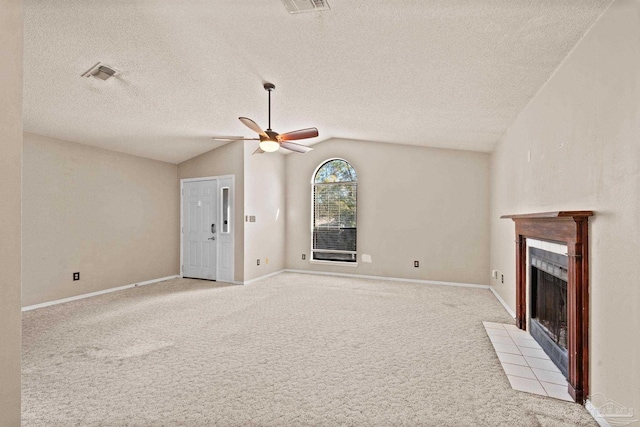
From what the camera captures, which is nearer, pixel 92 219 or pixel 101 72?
pixel 101 72

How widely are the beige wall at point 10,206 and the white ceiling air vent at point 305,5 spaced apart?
4.63 feet

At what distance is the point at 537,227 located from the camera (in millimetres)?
2814

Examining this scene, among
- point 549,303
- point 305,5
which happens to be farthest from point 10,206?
point 549,303

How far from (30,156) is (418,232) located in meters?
6.01

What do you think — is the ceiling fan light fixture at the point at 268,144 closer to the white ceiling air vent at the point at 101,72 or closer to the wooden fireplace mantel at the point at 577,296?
the white ceiling air vent at the point at 101,72

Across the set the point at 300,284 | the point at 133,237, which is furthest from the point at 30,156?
the point at 300,284

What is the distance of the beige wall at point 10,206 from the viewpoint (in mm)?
1257

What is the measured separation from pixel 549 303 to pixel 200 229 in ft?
17.9

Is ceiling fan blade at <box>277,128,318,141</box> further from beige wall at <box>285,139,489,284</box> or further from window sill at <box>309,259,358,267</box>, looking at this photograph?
window sill at <box>309,259,358,267</box>

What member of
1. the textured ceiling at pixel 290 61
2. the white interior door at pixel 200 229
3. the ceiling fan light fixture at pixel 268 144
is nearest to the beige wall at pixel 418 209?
the textured ceiling at pixel 290 61

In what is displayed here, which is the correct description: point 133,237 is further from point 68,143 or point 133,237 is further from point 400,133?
point 400,133

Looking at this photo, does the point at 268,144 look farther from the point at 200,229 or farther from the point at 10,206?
the point at 200,229

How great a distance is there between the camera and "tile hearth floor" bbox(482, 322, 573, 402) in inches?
87.5

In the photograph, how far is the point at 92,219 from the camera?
4883mm
